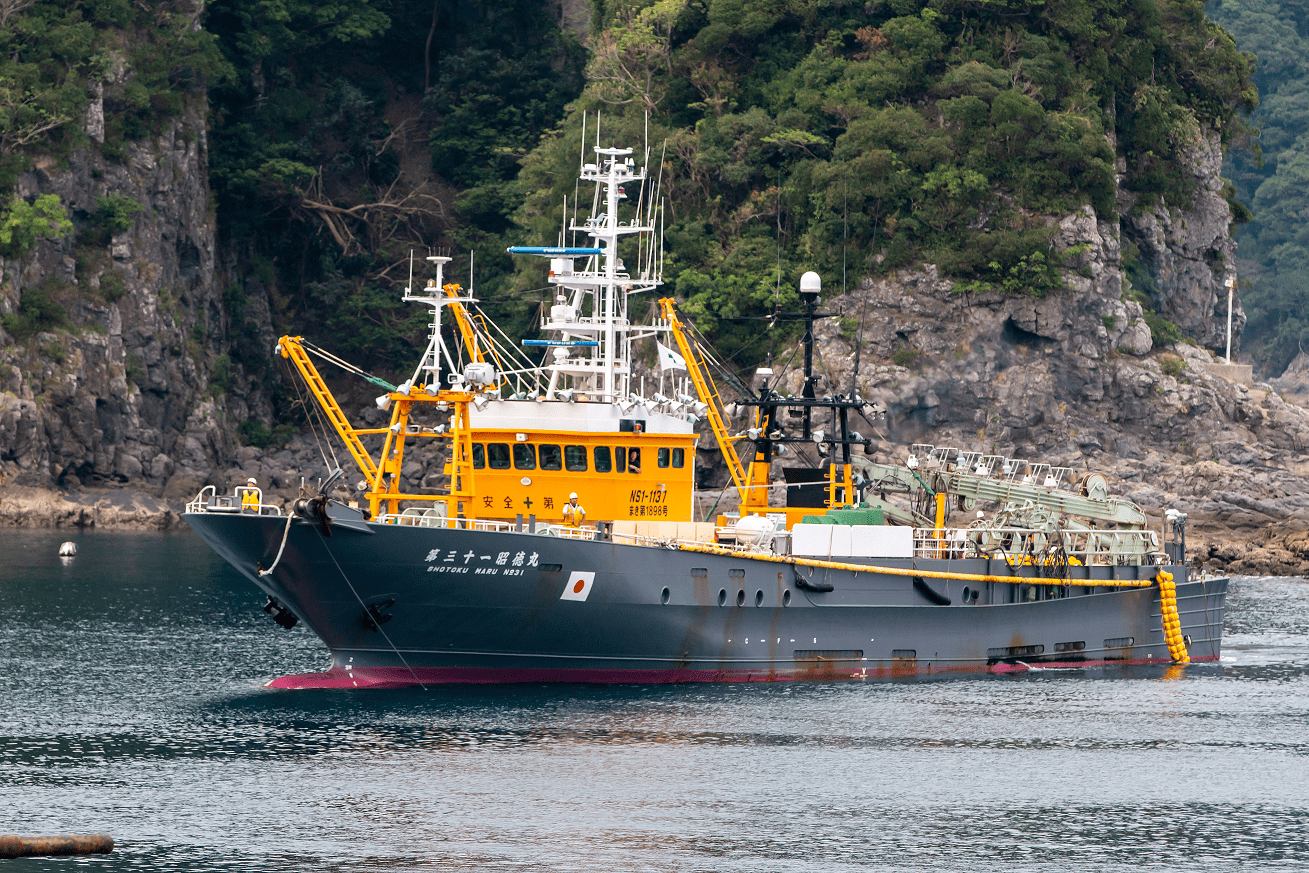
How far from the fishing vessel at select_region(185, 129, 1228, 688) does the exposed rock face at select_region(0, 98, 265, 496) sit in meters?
41.6

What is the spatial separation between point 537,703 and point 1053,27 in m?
55.5

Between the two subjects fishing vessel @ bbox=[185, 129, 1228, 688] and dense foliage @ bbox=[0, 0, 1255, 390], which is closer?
fishing vessel @ bbox=[185, 129, 1228, 688]

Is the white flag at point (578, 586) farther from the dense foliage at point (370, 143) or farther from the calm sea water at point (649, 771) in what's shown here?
the dense foliage at point (370, 143)

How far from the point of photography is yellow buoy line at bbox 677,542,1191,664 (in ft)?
115

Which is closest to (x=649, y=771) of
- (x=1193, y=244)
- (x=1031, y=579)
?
(x=1031, y=579)

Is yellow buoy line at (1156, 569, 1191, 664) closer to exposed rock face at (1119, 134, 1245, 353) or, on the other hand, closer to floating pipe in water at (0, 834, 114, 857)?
floating pipe in water at (0, 834, 114, 857)

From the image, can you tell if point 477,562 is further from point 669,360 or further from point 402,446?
point 669,360

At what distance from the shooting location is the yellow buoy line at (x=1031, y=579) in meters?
34.9

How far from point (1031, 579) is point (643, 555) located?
34.7 ft

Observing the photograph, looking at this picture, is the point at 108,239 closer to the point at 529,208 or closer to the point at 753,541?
the point at 529,208

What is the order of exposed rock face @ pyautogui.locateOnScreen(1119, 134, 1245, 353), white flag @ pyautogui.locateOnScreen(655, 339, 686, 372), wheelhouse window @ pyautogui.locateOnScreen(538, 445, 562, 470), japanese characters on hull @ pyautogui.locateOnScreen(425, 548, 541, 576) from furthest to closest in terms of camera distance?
exposed rock face @ pyautogui.locateOnScreen(1119, 134, 1245, 353), white flag @ pyautogui.locateOnScreen(655, 339, 686, 372), wheelhouse window @ pyautogui.locateOnScreen(538, 445, 562, 470), japanese characters on hull @ pyautogui.locateOnScreen(425, 548, 541, 576)

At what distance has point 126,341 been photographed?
80.6 meters

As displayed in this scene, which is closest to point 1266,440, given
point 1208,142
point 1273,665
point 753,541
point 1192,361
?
point 1192,361

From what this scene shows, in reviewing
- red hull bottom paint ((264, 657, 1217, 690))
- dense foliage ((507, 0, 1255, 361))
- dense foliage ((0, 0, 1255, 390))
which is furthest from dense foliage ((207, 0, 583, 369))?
red hull bottom paint ((264, 657, 1217, 690))
